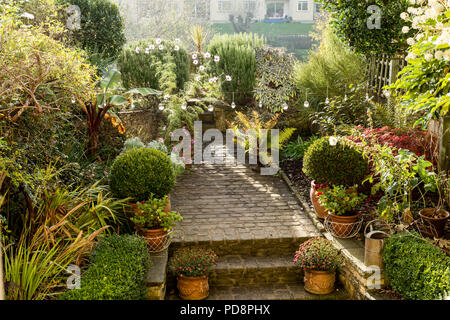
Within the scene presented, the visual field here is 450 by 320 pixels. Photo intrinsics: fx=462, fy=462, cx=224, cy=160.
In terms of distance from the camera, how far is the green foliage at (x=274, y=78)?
1011cm

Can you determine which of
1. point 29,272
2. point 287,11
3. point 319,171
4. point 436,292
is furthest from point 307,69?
point 287,11

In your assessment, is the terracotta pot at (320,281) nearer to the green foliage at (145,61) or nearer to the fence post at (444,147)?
the fence post at (444,147)

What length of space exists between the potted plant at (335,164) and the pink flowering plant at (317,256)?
651mm

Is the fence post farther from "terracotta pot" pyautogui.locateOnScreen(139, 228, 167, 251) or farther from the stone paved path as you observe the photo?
"terracotta pot" pyautogui.locateOnScreen(139, 228, 167, 251)

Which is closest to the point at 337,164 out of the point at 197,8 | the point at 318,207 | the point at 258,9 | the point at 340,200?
the point at 340,200

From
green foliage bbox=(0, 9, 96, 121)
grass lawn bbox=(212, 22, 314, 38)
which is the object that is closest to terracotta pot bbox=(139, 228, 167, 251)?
green foliage bbox=(0, 9, 96, 121)

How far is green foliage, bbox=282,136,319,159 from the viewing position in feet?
28.8

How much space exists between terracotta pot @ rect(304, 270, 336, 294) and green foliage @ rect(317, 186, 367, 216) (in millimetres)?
834

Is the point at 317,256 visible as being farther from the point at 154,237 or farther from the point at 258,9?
the point at 258,9

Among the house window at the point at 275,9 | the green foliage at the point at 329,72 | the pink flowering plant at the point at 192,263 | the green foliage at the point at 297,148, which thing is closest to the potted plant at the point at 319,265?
the pink flowering plant at the point at 192,263

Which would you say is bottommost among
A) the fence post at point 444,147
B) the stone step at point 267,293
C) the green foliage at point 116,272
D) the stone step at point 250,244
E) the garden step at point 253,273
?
the stone step at point 267,293

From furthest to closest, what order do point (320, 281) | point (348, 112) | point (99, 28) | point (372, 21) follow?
1. point (99, 28)
2. point (348, 112)
3. point (372, 21)
4. point (320, 281)

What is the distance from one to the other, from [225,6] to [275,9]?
2223 mm

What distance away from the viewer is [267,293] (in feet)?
17.5
